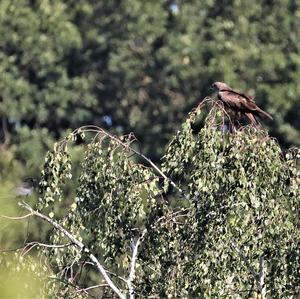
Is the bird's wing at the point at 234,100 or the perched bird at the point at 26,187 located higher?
the bird's wing at the point at 234,100

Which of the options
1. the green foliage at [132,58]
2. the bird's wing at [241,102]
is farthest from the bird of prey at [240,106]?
the green foliage at [132,58]

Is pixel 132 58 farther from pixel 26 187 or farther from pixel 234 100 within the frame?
pixel 234 100

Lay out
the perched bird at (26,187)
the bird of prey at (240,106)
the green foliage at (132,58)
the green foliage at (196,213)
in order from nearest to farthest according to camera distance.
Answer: the green foliage at (196,213) → the bird of prey at (240,106) → the perched bird at (26,187) → the green foliage at (132,58)

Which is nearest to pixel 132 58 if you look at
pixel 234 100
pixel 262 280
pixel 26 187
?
pixel 26 187

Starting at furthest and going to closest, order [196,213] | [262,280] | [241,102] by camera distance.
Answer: [241,102]
[262,280]
[196,213]

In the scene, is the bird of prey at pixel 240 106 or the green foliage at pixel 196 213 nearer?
the green foliage at pixel 196 213

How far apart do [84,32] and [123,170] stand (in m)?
21.3

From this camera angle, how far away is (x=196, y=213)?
869 centimetres

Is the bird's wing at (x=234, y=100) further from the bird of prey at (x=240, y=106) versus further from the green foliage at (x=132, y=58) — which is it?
the green foliage at (x=132, y=58)

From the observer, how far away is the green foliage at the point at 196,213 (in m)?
8.55

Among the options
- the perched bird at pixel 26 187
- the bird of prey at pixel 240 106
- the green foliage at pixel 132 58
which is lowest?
the green foliage at pixel 132 58

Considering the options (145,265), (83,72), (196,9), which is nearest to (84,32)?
(83,72)

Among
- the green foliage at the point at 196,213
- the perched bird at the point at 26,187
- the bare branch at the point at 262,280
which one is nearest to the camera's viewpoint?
the green foliage at the point at 196,213

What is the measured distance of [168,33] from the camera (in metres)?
28.5
